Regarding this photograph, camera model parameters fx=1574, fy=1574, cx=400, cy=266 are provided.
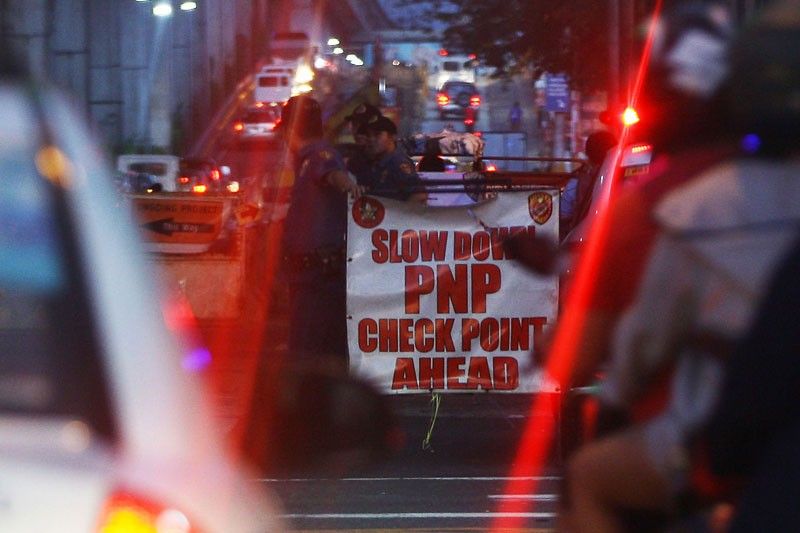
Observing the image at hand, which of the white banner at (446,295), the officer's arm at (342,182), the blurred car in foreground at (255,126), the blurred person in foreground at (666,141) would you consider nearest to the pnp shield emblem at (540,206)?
the white banner at (446,295)

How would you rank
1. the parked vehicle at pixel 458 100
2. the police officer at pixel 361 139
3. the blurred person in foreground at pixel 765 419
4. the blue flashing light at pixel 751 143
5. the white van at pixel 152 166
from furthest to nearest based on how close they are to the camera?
1. the parked vehicle at pixel 458 100
2. the white van at pixel 152 166
3. the police officer at pixel 361 139
4. the blue flashing light at pixel 751 143
5. the blurred person in foreground at pixel 765 419

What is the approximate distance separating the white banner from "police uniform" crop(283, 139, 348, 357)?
0.49 ft

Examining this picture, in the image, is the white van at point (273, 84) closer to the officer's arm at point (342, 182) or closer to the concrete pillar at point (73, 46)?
the concrete pillar at point (73, 46)

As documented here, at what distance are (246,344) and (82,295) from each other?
1103cm

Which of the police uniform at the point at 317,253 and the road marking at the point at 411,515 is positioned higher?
the police uniform at the point at 317,253

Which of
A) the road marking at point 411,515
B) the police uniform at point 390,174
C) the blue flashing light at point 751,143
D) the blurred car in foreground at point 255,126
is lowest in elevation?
the blurred car in foreground at point 255,126

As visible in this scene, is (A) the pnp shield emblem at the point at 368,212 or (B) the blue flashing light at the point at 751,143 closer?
(B) the blue flashing light at the point at 751,143

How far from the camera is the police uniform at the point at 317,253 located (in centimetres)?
888

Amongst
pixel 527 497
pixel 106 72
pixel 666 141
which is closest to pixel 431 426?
pixel 527 497

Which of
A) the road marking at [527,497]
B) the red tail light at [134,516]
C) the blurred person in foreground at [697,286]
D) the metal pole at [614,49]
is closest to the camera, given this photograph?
the red tail light at [134,516]

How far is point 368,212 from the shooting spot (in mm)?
8844

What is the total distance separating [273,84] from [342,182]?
5382 cm

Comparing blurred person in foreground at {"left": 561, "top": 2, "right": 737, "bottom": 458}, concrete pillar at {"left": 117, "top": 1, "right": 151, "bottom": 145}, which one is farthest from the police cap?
concrete pillar at {"left": 117, "top": 1, "right": 151, "bottom": 145}

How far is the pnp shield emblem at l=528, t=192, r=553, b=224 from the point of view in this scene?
8.80 meters
